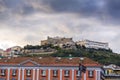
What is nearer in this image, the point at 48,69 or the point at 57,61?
the point at 48,69

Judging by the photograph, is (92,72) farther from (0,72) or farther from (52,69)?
(0,72)

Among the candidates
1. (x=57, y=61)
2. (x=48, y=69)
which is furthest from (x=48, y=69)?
(x=57, y=61)

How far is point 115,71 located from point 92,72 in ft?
116

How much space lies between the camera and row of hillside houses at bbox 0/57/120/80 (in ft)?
353

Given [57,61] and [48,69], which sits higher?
[57,61]

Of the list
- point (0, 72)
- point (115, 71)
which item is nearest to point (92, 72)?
point (0, 72)

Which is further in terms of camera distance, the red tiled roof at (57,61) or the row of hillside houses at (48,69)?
the red tiled roof at (57,61)

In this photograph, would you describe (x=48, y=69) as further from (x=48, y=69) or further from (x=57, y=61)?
(x=57, y=61)

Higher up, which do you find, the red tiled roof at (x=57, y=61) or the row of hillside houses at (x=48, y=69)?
the red tiled roof at (x=57, y=61)

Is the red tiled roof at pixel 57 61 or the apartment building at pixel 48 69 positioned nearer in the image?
the apartment building at pixel 48 69

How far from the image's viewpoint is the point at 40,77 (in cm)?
10919

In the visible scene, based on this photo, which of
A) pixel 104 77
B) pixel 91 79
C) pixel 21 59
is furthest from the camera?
pixel 104 77

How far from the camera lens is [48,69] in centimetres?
11000

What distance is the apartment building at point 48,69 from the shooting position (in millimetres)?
107562
